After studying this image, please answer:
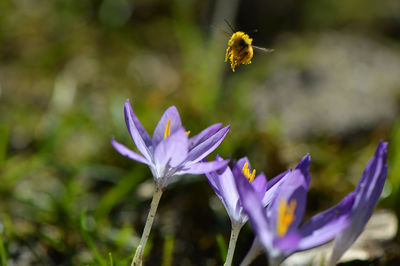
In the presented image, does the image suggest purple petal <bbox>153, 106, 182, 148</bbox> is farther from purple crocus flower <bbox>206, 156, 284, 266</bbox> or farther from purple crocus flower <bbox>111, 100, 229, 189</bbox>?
purple crocus flower <bbox>206, 156, 284, 266</bbox>

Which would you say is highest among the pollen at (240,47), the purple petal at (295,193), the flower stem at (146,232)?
the pollen at (240,47)

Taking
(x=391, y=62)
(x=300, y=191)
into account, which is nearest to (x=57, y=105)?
(x=300, y=191)

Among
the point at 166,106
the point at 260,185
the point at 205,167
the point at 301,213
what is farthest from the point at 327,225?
the point at 166,106

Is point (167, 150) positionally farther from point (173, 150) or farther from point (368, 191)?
point (368, 191)

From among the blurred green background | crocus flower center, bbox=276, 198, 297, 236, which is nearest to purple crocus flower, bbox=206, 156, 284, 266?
crocus flower center, bbox=276, 198, 297, 236

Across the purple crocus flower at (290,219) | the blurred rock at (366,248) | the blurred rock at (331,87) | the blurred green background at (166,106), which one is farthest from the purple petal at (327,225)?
the blurred rock at (331,87)

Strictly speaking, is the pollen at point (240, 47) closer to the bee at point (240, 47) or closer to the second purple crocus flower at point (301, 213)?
the bee at point (240, 47)

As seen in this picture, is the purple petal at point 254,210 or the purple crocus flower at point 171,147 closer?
the purple petal at point 254,210
